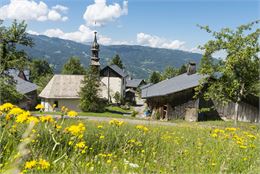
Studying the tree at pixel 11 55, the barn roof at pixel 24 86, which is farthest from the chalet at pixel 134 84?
the tree at pixel 11 55

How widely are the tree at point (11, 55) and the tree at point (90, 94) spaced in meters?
19.0

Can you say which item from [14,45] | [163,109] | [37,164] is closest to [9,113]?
[37,164]

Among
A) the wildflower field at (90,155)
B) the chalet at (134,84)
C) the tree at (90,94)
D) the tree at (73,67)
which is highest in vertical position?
the tree at (73,67)

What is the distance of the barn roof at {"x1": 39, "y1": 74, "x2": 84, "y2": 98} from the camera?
53266mm

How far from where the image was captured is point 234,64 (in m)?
32.0

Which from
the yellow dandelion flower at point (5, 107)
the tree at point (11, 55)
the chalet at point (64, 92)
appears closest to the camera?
the yellow dandelion flower at point (5, 107)

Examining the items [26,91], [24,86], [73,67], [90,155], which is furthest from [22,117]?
[73,67]

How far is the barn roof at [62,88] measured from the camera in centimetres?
5327

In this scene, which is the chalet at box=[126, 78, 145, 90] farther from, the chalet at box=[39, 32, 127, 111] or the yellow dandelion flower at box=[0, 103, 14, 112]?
the yellow dandelion flower at box=[0, 103, 14, 112]

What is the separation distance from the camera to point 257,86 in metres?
33.0

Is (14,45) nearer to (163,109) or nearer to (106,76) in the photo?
(163,109)

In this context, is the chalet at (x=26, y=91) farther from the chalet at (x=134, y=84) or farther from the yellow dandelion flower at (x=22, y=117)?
the yellow dandelion flower at (x=22, y=117)

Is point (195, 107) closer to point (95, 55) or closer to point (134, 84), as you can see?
point (95, 55)

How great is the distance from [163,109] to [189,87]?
4.73 meters
